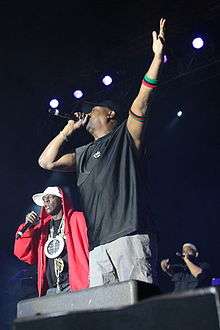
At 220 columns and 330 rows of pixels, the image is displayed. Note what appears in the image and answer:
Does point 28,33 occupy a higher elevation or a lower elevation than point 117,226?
higher

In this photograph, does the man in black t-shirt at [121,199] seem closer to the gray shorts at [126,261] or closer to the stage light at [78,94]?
the gray shorts at [126,261]

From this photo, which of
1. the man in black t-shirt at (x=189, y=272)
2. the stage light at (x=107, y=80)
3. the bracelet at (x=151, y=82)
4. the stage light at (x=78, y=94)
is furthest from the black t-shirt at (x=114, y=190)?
the stage light at (x=78, y=94)

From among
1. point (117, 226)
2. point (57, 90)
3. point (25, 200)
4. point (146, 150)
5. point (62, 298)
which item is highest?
point (57, 90)

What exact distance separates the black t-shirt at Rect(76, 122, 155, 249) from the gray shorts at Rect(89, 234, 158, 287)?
38mm

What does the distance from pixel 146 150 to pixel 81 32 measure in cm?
387

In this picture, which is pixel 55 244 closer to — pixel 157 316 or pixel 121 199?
pixel 121 199

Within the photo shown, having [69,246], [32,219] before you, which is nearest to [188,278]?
[32,219]

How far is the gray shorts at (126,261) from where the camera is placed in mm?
1906

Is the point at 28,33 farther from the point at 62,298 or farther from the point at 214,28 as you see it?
the point at 62,298

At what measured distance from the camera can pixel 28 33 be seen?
18.9 feet

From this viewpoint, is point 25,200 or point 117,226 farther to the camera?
point 25,200

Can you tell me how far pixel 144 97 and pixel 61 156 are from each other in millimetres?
813

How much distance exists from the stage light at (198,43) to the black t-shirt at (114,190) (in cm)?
343

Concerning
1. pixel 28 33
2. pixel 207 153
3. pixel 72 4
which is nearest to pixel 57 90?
pixel 28 33
